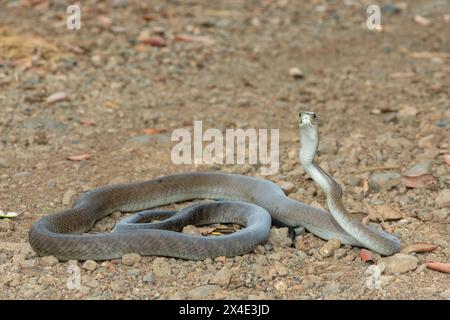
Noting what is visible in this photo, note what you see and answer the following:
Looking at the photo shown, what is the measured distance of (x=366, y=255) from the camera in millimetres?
5754

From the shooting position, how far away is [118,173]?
7570 millimetres

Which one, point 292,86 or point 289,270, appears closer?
point 289,270

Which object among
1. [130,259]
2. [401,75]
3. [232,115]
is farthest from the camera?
[401,75]

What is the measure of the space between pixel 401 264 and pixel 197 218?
175 centimetres

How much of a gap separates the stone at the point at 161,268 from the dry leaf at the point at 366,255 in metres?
1.40

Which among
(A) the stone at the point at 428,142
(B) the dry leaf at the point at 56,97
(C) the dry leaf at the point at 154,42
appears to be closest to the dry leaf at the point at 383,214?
(A) the stone at the point at 428,142

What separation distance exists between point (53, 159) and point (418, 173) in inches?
138

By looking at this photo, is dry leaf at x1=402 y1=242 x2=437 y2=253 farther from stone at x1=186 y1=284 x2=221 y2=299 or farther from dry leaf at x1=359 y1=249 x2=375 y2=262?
stone at x1=186 y1=284 x2=221 y2=299

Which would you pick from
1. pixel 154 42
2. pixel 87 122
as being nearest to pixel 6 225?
pixel 87 122

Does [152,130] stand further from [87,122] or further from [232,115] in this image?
[232,115]

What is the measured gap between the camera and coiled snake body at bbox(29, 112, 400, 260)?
5.63m

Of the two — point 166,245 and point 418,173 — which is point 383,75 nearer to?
point 418,173
